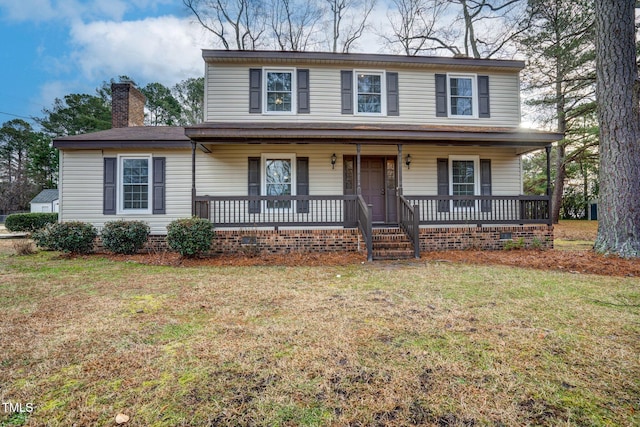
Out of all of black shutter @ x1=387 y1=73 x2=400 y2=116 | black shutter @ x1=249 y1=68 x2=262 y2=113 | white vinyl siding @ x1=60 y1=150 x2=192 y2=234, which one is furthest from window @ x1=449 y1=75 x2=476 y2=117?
white vinyl siding @ x1=60 y1=150 x2=192 y2=234

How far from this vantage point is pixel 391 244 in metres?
8.10

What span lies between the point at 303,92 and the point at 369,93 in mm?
2334

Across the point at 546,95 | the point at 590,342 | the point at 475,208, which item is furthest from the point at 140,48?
the point at 590,342

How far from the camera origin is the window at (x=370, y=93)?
10344 millimetres

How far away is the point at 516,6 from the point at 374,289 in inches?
648

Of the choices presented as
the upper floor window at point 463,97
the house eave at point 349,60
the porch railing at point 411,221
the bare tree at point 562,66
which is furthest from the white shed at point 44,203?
the bare tree at point 562,66

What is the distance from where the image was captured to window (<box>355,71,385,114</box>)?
1034 centimetres

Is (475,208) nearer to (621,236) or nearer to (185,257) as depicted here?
(621,236)

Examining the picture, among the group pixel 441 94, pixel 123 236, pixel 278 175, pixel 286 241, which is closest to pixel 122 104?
pixel 123 236

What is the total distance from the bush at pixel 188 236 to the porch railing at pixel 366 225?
166 inches

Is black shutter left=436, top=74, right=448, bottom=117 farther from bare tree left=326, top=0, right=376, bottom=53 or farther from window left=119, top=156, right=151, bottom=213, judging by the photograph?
bare tree left=326, top=0, right=376, bottom=53

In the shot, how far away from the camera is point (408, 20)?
18062 mm

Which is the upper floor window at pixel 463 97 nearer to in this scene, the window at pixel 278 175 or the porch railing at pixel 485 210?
the porch railing at pixel 485 210

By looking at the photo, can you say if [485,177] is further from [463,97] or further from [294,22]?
[294,22]
